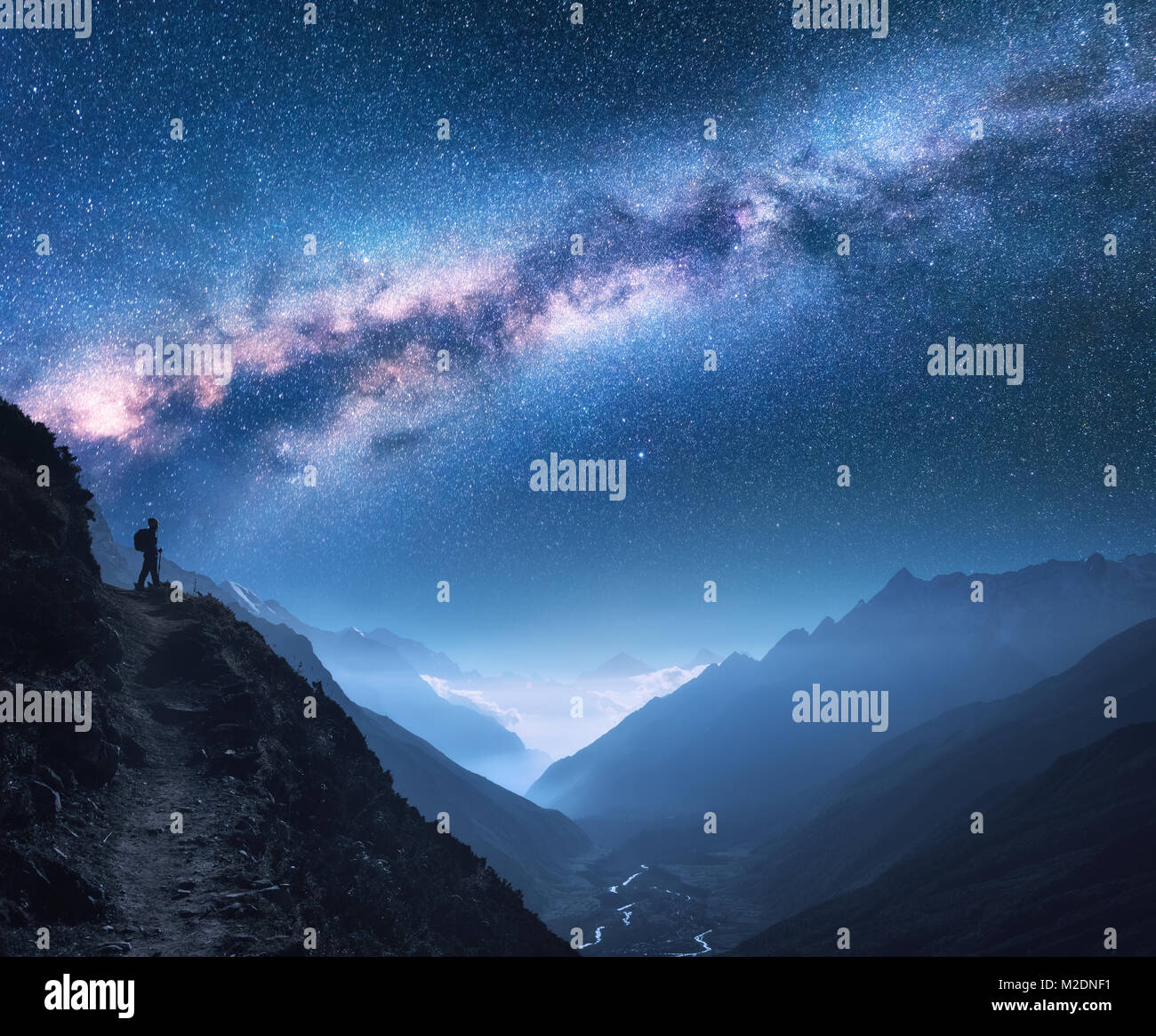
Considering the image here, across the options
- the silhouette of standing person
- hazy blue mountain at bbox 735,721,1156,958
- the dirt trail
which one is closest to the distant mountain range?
the dirt trail

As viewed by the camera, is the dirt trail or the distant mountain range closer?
the dirt trail

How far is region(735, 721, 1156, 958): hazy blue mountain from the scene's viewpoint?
239 feet

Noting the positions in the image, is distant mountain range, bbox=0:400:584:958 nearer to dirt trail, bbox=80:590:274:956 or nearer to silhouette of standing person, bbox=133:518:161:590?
dirt trail, bbox=80:590:274:956

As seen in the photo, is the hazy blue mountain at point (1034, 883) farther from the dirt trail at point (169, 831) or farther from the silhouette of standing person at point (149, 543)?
the silhouette of standing person at point (149, 543)

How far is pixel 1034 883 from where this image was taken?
87.7 m

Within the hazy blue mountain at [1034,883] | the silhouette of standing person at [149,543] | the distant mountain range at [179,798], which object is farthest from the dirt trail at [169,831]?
the hazy blue mountain at [1034,883]

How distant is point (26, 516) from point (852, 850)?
8655 inches

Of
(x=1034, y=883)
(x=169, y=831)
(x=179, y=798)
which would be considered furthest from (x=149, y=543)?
(x=1034, y=883)

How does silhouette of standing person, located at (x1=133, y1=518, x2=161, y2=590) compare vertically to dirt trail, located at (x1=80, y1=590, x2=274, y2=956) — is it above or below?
above
